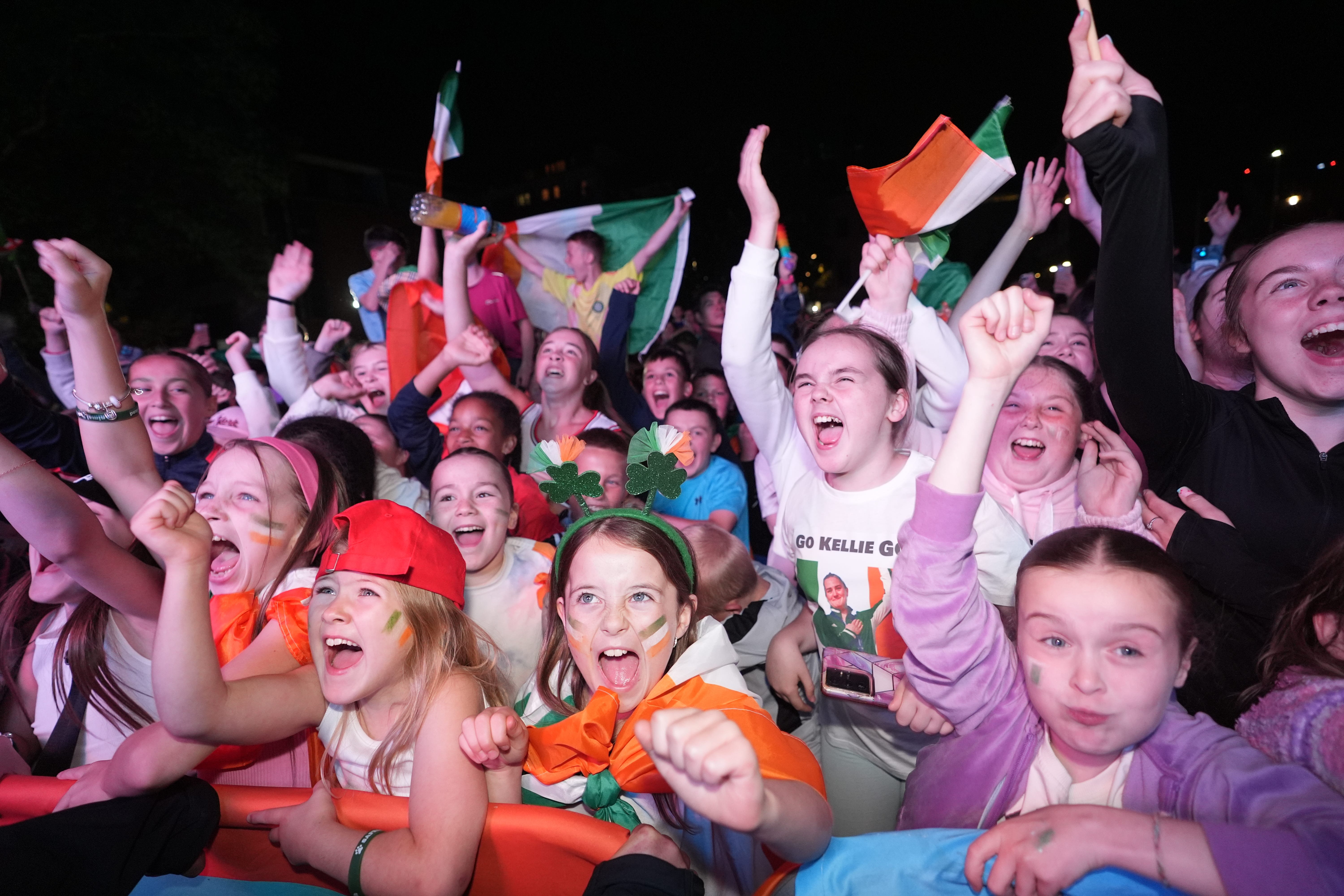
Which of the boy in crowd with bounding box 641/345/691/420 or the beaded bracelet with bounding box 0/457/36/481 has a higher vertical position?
the boy in crowd with bounding box 641/345/691/420

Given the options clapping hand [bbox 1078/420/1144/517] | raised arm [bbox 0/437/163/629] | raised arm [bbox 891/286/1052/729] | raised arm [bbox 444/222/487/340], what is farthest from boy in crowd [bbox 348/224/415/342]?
raised arm [bbox 891/286/1052/729]

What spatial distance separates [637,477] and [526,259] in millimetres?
4055

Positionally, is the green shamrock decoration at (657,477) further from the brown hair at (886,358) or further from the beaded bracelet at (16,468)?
the beaded bracelet at (16,468)

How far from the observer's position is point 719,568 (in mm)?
2311

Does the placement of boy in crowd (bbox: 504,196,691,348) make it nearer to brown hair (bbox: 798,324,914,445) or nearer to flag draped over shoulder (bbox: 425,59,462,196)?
flag draped over shoulder (bbox: 425,59,462,196)

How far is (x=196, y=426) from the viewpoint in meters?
3.24

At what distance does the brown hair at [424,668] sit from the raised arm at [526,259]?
3.89m

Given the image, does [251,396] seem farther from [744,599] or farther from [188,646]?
[744,599]

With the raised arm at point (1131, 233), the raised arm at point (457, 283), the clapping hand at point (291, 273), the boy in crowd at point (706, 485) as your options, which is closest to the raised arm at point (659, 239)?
the raised arm at point (457, 283)

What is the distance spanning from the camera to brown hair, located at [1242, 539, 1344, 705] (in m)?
1.40

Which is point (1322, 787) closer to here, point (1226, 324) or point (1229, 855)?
point (1229, 855)

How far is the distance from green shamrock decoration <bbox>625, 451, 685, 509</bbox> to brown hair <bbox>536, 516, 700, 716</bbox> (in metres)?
0.11

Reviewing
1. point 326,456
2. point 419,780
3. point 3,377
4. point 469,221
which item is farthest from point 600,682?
point 469,221

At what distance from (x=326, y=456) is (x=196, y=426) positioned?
1172mm
